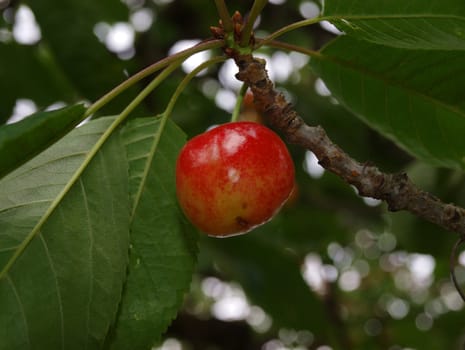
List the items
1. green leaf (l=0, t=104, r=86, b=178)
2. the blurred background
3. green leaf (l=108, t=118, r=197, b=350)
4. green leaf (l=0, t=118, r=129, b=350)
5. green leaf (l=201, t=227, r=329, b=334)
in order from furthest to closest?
green leaf (l=201, t=227, r=329, b=334)
the blurred background
green leaf (l=108, t=118, r=197, b=350)
green leaf (l=0, t=118, r=129, b=350)
green leaf (l=0, t=104, r=86, b=178)

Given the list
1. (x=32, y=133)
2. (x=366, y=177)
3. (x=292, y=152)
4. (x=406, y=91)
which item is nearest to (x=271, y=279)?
(x=292, y=152)

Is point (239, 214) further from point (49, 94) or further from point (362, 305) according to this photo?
point (362, 305)

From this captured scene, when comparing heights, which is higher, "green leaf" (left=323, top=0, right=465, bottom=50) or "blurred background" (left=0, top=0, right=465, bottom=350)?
"green leaf" (left=323, top=0, right=465, bottom=50)

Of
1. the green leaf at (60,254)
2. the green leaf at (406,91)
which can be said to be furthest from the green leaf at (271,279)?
the green leaf at (60,254)

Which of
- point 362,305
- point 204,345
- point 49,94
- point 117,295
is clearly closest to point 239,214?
point 117,295

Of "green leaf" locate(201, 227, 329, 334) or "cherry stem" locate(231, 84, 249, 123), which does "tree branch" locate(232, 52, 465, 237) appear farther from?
"green leaf" locate(201, 227, 329, 334)

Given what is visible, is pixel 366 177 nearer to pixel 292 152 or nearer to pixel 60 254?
pixel 60 254

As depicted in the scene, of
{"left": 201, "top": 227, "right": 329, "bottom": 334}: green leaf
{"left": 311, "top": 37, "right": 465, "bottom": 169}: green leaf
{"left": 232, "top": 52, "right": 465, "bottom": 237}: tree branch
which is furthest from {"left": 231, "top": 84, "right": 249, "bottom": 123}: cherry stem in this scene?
{"left": 201, "top": 227, "right": 329, "bottom": 334}: green leaf
